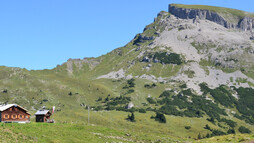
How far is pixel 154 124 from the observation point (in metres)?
185

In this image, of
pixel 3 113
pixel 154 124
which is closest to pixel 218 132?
pixel 154 124

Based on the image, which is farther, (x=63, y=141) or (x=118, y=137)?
(x=118, y=137)

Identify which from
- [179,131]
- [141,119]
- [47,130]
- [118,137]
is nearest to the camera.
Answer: [47,130]

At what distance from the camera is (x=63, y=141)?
6394cm

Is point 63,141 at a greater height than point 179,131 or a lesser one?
greater

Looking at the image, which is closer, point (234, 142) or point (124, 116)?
point (234, 142)

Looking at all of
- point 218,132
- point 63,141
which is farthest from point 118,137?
point 218,132

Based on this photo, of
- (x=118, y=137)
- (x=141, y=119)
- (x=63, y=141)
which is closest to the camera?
(x=63, y=141)

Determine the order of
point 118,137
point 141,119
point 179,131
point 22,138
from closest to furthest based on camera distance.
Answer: point 22,138 < point 118,137 < point 179,131 < point 141,119

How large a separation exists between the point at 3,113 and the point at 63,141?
2925 cm

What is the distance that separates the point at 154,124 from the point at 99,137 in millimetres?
115038

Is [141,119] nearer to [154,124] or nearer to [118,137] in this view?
[154,124]

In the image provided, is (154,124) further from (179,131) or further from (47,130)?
(47,130)

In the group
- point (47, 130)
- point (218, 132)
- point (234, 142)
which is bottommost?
point (218, 132)
